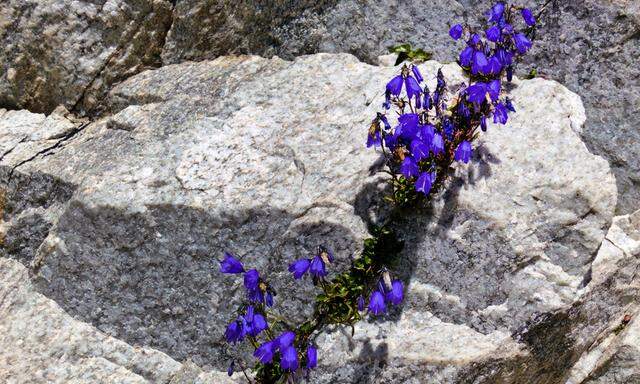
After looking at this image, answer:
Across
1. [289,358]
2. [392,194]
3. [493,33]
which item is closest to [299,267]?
[289,358]

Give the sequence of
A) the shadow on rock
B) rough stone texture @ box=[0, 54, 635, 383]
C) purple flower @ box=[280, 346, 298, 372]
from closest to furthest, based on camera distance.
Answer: purple flower @ box=[280, 346, 298, 372]
rough stone texture @ box=[0, 54, 635, 383]
the shadow on rock

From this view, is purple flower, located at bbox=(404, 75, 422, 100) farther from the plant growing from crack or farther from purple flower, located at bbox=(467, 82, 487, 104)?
purple flower, located at bbox=(467, 82, 487, 104)

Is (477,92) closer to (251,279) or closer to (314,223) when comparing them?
Answer: (314,223)

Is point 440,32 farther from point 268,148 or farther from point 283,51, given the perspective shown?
point 268,148

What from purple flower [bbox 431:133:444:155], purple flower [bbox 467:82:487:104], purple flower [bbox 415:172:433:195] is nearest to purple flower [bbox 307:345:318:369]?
purple flower [bbox 415:172:433:195]

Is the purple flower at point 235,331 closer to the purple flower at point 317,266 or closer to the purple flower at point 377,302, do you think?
the purple flower at point 317,266

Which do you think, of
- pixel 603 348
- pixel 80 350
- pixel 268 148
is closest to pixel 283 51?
pixel 268 148
